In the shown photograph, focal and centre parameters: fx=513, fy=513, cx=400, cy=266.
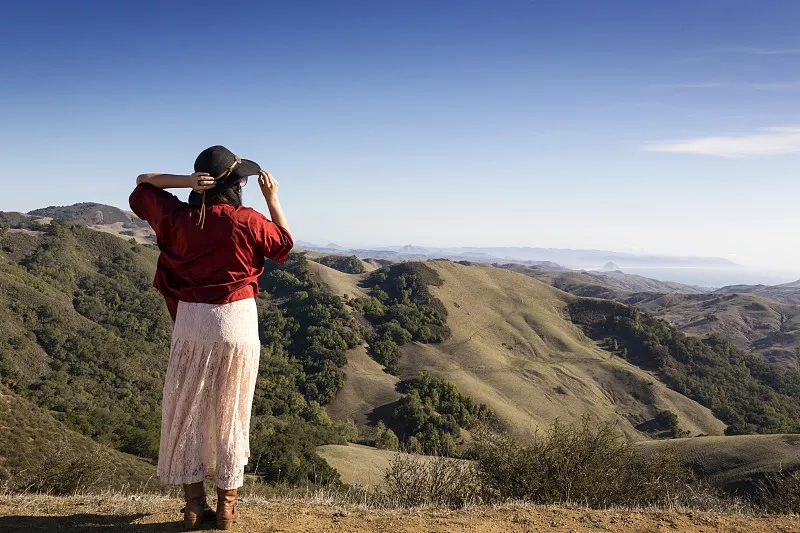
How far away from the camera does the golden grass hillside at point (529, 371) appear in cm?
5422

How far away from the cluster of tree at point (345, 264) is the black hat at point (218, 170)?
375 ft

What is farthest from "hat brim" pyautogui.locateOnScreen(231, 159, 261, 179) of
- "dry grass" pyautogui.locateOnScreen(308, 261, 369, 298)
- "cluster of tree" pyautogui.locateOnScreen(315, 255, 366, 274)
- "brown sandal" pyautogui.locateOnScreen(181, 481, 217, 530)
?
"cluster of tree" pyautogui.locateOnScreen(315, 255, 366, 274)

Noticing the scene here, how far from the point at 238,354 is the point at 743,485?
32449mm

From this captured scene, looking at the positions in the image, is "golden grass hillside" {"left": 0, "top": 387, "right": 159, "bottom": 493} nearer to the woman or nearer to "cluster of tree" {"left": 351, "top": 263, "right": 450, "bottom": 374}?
the woman

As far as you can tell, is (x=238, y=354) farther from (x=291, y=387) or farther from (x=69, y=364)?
(x=291, y=387)

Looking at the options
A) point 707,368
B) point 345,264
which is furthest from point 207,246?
point 345,264

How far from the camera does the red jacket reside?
3078mm

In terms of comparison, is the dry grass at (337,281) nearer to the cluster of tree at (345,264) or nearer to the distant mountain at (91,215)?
the cluster of tree at (345,264)

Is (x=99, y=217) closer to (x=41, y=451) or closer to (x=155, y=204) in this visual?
(x=41, y=451)

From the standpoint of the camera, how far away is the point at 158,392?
4369 centimetres

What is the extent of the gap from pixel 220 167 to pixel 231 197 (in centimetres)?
19

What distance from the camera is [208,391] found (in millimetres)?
3217

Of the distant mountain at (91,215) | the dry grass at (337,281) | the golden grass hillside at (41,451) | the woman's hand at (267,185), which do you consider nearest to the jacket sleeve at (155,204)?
the woman's hand at (267,185)

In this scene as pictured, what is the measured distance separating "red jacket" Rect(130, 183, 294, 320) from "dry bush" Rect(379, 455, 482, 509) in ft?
10.2
